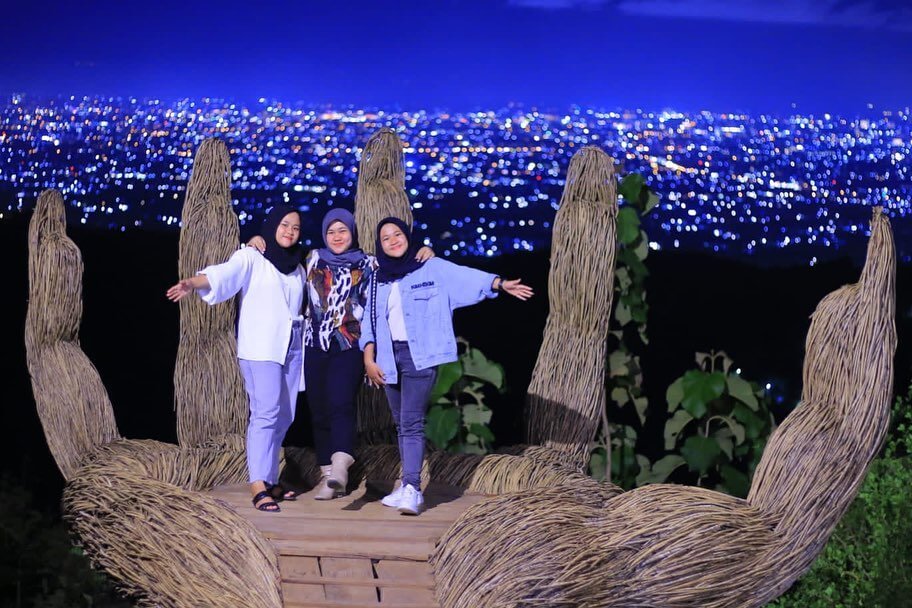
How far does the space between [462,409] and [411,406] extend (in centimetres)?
204

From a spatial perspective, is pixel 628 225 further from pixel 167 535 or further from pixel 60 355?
pixel 167 535

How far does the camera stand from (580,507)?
4.86m

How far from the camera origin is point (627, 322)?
24.3ft

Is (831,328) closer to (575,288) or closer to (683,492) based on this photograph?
(683,492)

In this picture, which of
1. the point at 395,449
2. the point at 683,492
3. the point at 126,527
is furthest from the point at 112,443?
the point at 683,492

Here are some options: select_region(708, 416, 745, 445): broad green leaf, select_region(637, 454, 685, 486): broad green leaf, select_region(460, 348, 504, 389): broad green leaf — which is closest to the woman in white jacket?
select_region(460, 348, 504, 389): broad green leaf

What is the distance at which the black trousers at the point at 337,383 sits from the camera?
5.64 metres

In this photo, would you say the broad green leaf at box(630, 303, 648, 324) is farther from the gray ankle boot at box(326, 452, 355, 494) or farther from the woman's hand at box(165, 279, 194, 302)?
the woman's hand at box(165, 279, 194, 302)

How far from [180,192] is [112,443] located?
1.79 metres

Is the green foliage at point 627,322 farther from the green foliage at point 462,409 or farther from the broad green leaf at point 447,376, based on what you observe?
the broad green leaf at point 447,376

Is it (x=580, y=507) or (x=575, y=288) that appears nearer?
(x=580, y=507)

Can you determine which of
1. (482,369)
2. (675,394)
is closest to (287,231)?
(482,369)

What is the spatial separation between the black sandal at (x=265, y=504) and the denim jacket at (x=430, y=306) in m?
0.73

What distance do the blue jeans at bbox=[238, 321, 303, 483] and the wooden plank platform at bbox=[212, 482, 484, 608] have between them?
0.25 m
